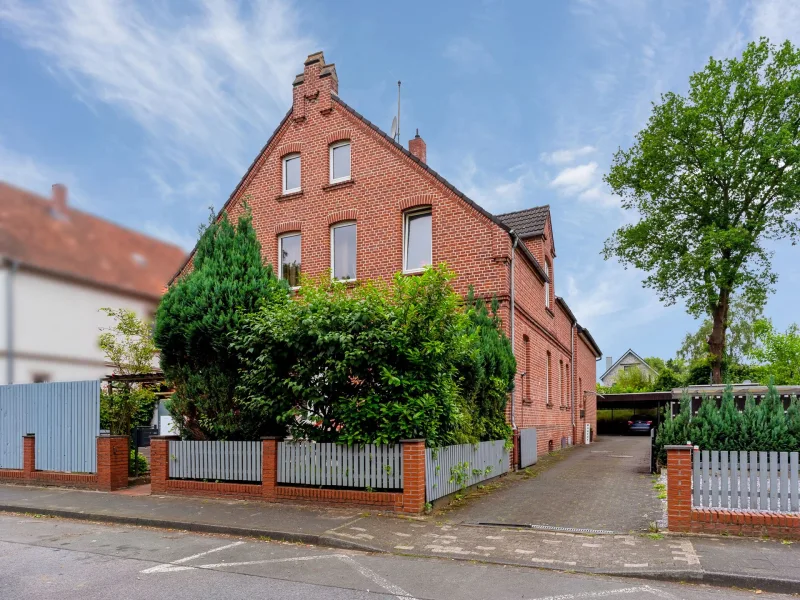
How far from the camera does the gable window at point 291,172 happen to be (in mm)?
18656

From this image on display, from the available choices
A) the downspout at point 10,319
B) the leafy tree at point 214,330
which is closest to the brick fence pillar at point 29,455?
the leafy tree at point 214,330

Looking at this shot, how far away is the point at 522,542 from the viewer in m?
7.65

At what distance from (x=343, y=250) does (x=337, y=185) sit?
1879 millimetres

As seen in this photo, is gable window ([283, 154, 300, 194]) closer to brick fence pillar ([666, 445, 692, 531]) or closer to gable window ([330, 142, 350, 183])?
gable window ([330, 142, 350, 183])

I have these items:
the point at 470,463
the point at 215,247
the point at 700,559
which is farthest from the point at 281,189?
the point at 700,559

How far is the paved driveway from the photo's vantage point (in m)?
8.95

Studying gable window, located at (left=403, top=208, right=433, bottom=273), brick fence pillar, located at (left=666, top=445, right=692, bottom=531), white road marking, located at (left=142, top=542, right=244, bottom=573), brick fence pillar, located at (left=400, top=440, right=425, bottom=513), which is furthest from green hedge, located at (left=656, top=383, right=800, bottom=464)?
white road marking, located at (left=142, top=542, right=244, bottom=573)

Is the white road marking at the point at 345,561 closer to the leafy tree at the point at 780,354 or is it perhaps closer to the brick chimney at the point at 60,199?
the brick chimney at the point at 60,199

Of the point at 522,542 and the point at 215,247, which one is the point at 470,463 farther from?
the point at 215,247

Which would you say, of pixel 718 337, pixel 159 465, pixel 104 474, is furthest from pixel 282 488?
pixel 718 337

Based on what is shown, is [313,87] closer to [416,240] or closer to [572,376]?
[416,240]

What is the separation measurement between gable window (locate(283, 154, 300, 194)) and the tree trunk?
20.0 metres

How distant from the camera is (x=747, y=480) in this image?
302 inches

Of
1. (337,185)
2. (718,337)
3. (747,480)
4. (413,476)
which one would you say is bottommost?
(413,476)
